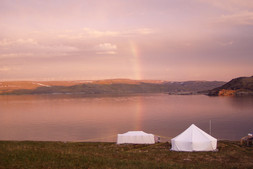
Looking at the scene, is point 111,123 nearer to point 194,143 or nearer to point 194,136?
point 194,136

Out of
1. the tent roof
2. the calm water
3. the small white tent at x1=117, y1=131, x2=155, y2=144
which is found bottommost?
the calm water

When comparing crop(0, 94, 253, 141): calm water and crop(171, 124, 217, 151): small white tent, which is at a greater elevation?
crop(171, 124, 217, 151): small white tent

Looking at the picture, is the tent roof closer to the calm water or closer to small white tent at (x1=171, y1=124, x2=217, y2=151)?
small white tent at (x1=171, y1=124, x2=217, y2=151)

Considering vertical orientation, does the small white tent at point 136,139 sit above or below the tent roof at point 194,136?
below

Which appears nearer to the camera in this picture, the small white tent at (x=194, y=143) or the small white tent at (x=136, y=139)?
the small white tent at (x=194, y=143)

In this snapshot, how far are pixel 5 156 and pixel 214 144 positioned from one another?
22.7 m

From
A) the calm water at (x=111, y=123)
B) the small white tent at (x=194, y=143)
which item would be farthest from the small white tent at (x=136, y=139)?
the calm water at (x=111, y=123)

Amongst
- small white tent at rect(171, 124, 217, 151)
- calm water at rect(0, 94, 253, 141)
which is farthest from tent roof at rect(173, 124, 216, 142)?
calm water at rect(0, 94, 253, 141)

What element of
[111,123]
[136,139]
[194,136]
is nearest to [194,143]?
[194,136]

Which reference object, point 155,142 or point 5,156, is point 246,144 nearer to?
point 155,142

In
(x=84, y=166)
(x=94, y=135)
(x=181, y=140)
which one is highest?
(x=84, y=166)

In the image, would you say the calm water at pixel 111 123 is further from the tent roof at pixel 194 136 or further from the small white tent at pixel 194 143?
the small white tent at pixel 194 143

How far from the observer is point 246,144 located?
107 feet

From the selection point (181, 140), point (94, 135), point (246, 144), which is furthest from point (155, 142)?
point (94, 135)
